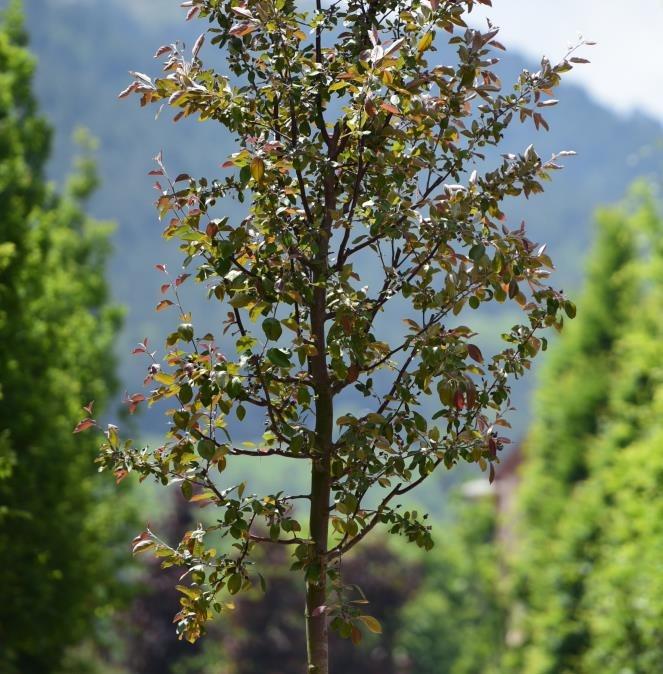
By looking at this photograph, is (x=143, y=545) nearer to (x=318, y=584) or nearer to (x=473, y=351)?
(x=318, y=584)

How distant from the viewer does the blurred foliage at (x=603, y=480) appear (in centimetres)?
1752

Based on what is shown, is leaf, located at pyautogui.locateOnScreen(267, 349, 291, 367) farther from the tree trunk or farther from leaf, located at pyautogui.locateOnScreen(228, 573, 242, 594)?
leaf, located at pyautogui.locateOnScreen(228, 573, 242, 594)

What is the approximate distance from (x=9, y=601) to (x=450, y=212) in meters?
10.9

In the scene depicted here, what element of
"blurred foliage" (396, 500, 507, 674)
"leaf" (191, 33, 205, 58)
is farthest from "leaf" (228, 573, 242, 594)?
"blurred foliage" (396, 500, 507, 674)

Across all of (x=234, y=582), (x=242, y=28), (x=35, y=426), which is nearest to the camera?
(x=242, y=28)

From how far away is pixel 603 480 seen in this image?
22.0m

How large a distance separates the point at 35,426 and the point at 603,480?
11.6 meters

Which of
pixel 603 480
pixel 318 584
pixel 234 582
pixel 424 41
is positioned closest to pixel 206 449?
pixel 234 582

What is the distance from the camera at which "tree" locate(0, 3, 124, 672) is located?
13.3m

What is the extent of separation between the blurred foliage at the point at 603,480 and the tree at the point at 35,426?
753 cm

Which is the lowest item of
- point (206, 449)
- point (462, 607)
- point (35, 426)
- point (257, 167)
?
point (206, 449)

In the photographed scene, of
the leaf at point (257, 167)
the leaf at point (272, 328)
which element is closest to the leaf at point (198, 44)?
the leaf at point (257, 167)

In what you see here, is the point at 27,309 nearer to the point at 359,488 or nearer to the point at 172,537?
the point at 359,488

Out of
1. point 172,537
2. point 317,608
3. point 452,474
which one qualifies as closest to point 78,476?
point 317,608
